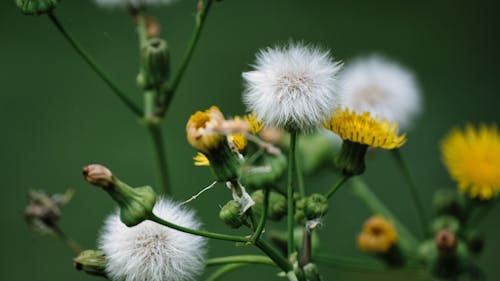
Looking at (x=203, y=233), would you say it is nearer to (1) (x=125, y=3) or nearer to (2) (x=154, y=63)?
(2) (x=154, y=63)

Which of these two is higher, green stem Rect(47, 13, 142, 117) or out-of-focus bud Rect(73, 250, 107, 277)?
green stem Rect(47, 13, 142, 117)

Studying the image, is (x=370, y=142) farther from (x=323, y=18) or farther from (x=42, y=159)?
(x=323, y=18)

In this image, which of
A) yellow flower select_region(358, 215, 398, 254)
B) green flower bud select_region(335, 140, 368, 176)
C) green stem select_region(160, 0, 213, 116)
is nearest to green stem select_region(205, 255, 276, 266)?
green flower bud select_region(335, 140, 368, 176)

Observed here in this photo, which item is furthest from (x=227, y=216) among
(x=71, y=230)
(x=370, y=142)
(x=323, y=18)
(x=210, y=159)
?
(x=323, y=18)

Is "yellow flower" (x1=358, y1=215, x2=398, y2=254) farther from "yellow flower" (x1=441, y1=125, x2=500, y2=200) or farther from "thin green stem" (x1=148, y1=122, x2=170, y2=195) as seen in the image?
"thin green stem" (x1=148, y1=122, x2=170, y2=195)

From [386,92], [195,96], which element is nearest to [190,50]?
[386,92]
